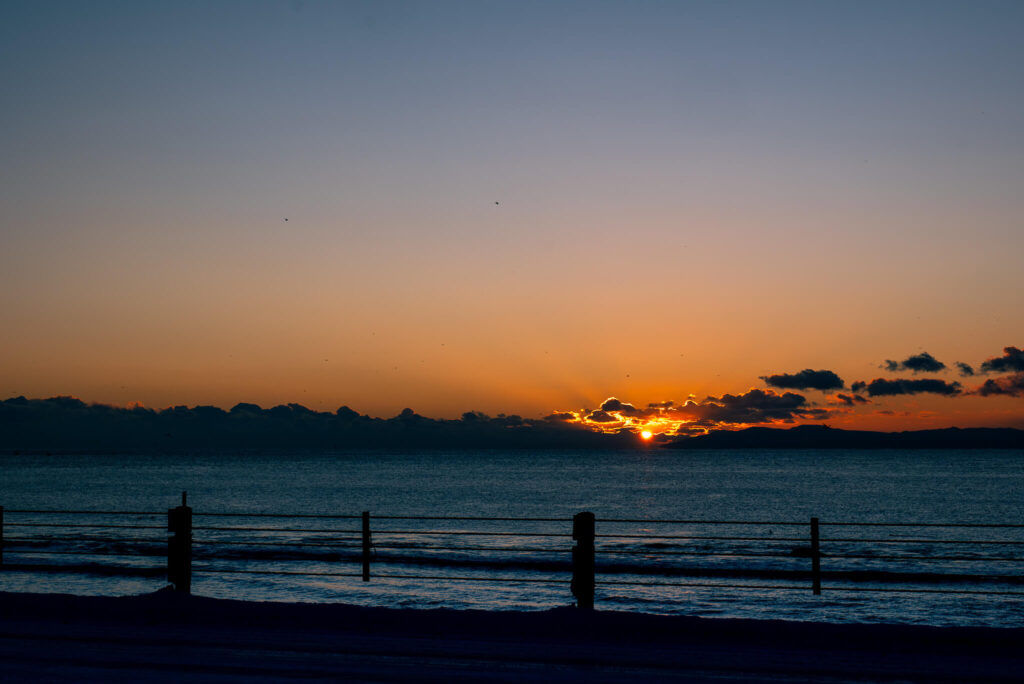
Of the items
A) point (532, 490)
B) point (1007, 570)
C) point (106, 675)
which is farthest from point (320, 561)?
point (532, 490)

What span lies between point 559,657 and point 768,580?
2023cm

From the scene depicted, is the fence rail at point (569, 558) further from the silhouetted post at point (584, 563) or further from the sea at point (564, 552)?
the silhouetted post at point (584, 563)

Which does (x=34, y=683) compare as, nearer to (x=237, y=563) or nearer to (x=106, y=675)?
(x=106, y=675)

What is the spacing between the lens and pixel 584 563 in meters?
10.7

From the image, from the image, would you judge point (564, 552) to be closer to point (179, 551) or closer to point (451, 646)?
point (179, 551)

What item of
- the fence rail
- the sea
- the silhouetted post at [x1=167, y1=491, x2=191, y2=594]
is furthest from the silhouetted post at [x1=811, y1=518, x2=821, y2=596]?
the silhouetted post at [x1=167, y1=491, x2=191, y2=594]

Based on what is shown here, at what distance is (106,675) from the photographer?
23.5 feet

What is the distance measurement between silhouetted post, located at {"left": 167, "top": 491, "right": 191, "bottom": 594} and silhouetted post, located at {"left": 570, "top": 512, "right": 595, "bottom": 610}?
5676 mm

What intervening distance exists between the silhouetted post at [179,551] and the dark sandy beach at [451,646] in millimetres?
1785

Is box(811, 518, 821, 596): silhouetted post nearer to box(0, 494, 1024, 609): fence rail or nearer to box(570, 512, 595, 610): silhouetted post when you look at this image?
box(570, 512, 595, 610): silhouetted post

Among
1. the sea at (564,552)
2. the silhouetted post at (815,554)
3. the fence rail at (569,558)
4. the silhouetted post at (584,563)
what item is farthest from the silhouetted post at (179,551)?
the silhouetted post at (815,554)

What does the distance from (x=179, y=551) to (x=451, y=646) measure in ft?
18.8

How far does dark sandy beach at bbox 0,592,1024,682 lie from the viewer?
719cm

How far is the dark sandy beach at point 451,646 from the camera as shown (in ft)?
23.6
